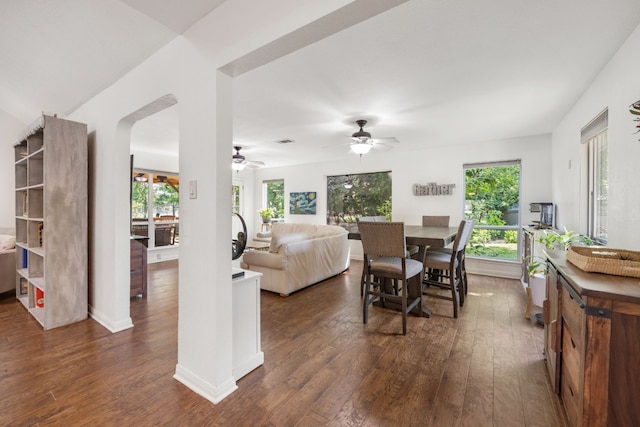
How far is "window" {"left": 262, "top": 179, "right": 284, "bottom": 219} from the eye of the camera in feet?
25.2

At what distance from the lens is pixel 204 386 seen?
1.73 metres

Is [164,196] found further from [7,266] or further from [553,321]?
[553,321]

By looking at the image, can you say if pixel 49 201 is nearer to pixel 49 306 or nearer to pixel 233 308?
pixel 49 306

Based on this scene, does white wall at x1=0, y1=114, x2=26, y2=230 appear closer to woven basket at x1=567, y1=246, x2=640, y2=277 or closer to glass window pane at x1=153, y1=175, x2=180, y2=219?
glass window pane at x1=153, y1=175, x2=180, y2=219

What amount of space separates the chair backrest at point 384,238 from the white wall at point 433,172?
2965 mm

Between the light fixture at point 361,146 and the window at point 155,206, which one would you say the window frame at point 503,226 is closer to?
the light fixture at point 361,146

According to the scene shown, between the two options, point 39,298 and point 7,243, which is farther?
point 7,243

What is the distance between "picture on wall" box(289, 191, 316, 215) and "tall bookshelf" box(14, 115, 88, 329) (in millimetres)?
4717

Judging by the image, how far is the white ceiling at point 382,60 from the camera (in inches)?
67.7

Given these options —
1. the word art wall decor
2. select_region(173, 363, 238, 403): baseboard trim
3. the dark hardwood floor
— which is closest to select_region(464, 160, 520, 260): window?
the word art wall decor

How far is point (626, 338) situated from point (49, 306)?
4007 millimetres

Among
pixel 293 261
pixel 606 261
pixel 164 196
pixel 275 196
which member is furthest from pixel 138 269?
pixel 275 196

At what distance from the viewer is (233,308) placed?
1.88m

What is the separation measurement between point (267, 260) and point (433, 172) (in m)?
3.61
